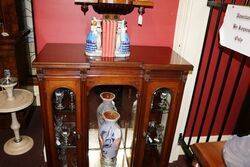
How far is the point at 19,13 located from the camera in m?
1.88

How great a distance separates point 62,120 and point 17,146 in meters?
0.71

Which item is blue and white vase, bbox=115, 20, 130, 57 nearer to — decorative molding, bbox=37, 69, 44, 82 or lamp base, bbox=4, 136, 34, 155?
decorative molding, bbox=37, 69, 44, 82

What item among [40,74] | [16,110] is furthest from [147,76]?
[16,110]

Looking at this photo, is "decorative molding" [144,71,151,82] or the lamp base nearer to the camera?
"decorative molding" [144,71,151,82]

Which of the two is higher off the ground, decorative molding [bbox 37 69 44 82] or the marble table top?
decorative molding [bbox 37 69 44 82]

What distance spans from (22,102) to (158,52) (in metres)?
1.17

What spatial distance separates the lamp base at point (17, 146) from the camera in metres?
2.01

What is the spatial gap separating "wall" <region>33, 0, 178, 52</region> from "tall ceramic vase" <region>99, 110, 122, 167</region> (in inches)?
24.1

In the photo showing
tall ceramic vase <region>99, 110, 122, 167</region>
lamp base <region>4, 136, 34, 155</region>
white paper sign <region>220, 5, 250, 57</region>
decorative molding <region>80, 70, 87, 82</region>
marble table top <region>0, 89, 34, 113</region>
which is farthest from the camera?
lamp base <region>4, 136, 34, 155</region>

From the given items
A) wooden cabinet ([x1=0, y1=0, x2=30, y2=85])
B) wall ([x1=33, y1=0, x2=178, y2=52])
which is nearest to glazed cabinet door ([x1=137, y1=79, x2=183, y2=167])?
wall ([x1=33, y1=0, x2=178, y2=52])

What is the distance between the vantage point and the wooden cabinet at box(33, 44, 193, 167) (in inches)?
53.6

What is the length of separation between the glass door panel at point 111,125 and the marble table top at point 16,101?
58 cm

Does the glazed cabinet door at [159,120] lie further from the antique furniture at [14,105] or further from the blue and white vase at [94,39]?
the antique furniture at [14,105]

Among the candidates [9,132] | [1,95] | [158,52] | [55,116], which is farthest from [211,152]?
[9,132]
